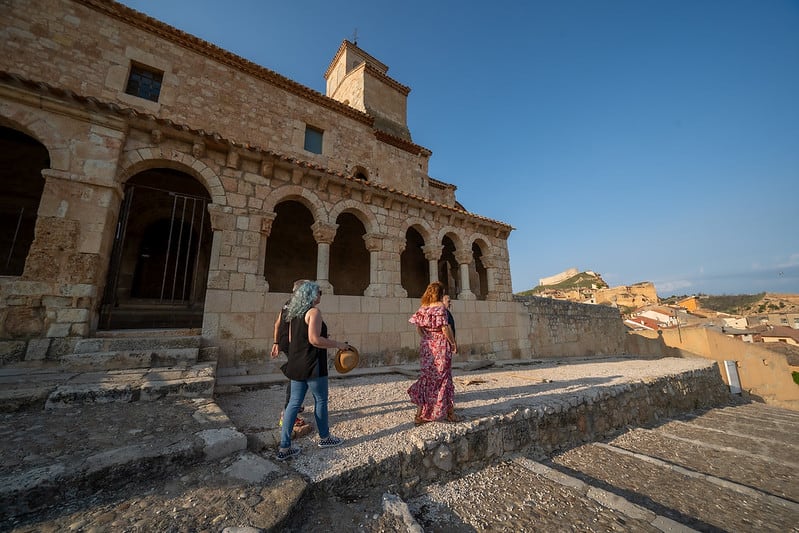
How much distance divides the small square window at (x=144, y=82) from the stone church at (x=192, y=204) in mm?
38

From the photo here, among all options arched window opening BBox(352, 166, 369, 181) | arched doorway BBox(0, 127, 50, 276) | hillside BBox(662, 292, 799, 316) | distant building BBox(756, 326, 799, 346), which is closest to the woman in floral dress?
arched window opening BBox(352, 166, 369, 181)

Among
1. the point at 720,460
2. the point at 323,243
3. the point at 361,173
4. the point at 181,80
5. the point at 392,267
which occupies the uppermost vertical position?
the point at 181,80

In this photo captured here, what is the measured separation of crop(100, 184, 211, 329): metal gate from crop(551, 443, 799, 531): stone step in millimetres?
7404

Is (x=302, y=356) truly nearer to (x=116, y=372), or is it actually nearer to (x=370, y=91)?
(x=116, y=372)

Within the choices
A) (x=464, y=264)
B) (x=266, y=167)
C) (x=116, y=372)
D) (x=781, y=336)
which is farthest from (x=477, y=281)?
(x=781, y=336)

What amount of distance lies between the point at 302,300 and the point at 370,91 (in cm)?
1254

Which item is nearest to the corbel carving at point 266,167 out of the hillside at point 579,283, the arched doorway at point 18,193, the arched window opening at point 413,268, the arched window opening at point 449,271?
the arched doorway at point 18,193

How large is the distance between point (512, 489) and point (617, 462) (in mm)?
1903

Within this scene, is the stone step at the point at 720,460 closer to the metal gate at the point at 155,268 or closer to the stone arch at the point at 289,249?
the stone arch at the point at 289,249

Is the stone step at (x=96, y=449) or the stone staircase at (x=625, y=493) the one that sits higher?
the stone step at (x=96, y=449)

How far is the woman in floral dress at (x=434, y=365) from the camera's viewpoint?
3.10 m

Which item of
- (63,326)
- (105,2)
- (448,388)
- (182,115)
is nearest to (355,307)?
(448,388)

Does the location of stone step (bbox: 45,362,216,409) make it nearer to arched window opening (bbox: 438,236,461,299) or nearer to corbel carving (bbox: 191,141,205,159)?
corbel carving (bbox: 191,141,205,159)

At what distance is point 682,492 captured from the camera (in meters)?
2.86
